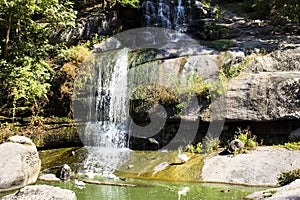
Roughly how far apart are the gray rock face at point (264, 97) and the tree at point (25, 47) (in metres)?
5.95

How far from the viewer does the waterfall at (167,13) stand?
19766 millimetres

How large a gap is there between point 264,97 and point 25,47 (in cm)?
798

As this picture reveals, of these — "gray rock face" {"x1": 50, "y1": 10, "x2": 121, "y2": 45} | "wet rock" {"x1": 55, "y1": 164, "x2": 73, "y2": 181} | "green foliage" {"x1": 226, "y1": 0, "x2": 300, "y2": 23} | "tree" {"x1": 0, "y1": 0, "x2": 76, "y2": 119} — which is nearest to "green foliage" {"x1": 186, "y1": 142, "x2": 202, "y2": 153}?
"wet rock" {"x1": 55, "y1": 164, "x2": 73, "y2": 181}

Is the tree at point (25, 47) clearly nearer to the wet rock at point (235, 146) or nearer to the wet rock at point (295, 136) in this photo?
the wet rock at point (235, 146)

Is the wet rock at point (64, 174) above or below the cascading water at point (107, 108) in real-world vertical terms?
below

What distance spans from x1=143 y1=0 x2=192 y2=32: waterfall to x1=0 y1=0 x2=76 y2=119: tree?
709cm

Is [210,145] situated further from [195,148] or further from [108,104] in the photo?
[108,104]

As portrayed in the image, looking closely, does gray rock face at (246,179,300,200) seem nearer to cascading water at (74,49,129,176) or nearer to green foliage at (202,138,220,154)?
green foliage at (202,138,220,154)

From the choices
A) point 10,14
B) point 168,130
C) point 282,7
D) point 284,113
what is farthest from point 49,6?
point 282,7

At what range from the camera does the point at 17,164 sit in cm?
952

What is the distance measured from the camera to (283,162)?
10688mm

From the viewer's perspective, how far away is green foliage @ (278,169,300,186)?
8.85 meters

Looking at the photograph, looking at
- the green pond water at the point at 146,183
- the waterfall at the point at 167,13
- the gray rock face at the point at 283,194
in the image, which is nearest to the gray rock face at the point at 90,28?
the waterfall at the point at 167,13

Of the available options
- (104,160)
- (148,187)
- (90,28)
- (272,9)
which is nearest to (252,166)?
(148,187)
